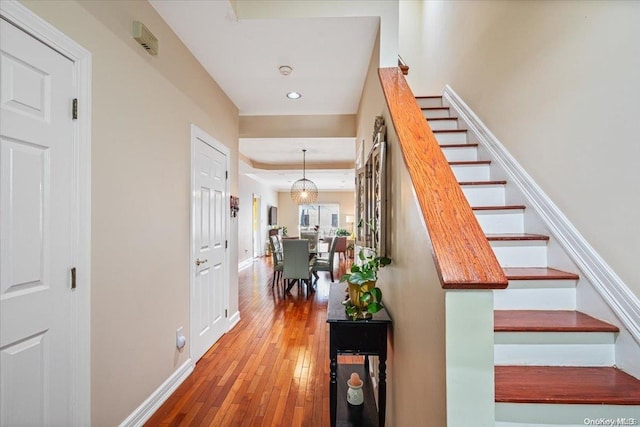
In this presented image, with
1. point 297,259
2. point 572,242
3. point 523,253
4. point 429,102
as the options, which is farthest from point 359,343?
point 297,259

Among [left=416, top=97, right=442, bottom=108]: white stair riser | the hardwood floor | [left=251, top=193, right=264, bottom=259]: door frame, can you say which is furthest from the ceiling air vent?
[left=251, top=193, right=264, bottom=259]: door frame

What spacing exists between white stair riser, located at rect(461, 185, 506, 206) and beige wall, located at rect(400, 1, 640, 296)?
0.24 m

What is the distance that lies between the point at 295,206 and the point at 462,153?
10.5m

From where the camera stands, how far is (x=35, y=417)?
119 centimetres

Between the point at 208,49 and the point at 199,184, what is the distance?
118 centimetres

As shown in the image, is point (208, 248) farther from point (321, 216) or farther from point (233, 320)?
point (321, 216)

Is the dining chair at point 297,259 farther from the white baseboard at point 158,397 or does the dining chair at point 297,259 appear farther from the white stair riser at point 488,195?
the white stair riser at point 488,195

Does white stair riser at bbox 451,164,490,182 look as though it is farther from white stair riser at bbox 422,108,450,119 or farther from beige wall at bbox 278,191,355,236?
beige wall at bbox 278,191,355,236

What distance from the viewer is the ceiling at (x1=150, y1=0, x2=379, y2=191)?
82.4 inches

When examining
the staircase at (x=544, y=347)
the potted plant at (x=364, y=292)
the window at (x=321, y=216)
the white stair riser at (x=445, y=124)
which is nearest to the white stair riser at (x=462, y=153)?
the white stair riser at (x=445, y=124)

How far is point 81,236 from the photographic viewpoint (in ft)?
4.57

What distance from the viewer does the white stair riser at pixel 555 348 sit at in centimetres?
128

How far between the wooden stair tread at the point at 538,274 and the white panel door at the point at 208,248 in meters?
2.43

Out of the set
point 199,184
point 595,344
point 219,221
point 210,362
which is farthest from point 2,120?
point 595,344
